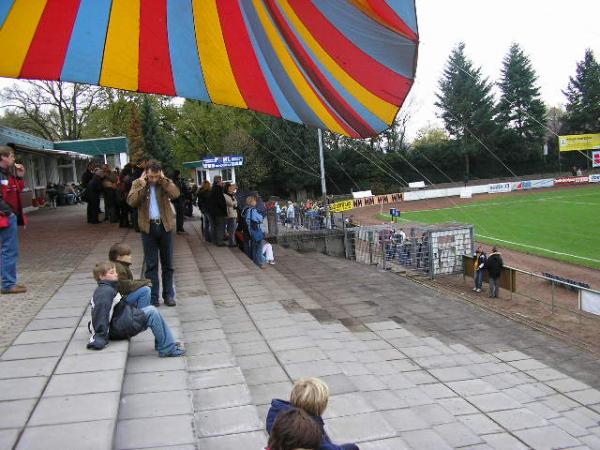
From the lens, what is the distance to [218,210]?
12758 millimetres

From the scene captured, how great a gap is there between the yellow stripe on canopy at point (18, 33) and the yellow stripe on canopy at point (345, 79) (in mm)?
2859

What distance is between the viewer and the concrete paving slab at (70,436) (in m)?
2.72

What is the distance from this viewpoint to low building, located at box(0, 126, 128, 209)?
19.7 m

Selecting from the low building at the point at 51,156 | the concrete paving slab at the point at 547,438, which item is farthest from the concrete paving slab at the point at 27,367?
the low building at the point at 51,156

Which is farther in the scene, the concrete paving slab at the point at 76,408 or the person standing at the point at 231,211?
the person standing at the point at 231,211

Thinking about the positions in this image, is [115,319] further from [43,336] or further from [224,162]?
[224,162]

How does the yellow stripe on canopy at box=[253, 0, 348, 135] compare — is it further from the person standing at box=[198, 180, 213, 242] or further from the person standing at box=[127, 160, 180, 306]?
the person standing at box=[198, 180, 213, 242]

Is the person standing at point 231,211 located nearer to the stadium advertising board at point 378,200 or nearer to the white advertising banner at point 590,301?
the white advertising banner at point 590,301

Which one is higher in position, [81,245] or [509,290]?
[81,245]

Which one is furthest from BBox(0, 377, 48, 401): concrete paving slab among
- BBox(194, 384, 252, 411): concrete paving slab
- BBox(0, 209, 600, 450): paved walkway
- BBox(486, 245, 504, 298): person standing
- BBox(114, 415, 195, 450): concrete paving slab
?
BBox(486, 245, 504, 298): person standing

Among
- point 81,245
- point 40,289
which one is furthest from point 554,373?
→ point 81,245

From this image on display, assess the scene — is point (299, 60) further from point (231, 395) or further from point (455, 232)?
point (455, 232)

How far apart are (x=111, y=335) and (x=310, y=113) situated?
524 cm

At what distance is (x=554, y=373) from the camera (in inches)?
284
